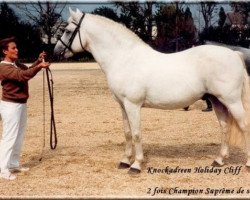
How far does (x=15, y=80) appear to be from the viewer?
17.3 feet

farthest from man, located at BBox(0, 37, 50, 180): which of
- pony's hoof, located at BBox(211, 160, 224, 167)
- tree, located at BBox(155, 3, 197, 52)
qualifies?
tree, located at BBox(155, 3, 197, 52)

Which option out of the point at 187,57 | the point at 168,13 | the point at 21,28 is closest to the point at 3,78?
the point at 187,57

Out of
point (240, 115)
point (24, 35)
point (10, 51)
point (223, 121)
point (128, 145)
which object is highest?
point (10, 51)

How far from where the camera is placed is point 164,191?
4688mm

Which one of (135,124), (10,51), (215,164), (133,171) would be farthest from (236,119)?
(10,51)

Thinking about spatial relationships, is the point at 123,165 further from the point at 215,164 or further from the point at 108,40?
the point at 108,40

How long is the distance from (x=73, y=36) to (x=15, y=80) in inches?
42.7

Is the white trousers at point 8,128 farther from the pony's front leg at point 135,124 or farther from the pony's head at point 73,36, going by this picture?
the pony's front leg at point 135,124

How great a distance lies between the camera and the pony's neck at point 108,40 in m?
5.54

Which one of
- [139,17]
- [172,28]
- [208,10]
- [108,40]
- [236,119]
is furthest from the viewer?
[208,10]

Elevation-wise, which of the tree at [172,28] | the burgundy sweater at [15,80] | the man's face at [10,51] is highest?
the man's face at [10,51]

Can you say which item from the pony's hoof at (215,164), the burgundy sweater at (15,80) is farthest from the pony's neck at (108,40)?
the pony's hoof at (215,164)

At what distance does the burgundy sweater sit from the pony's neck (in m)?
0.93

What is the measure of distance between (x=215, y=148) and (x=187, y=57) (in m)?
2.21
